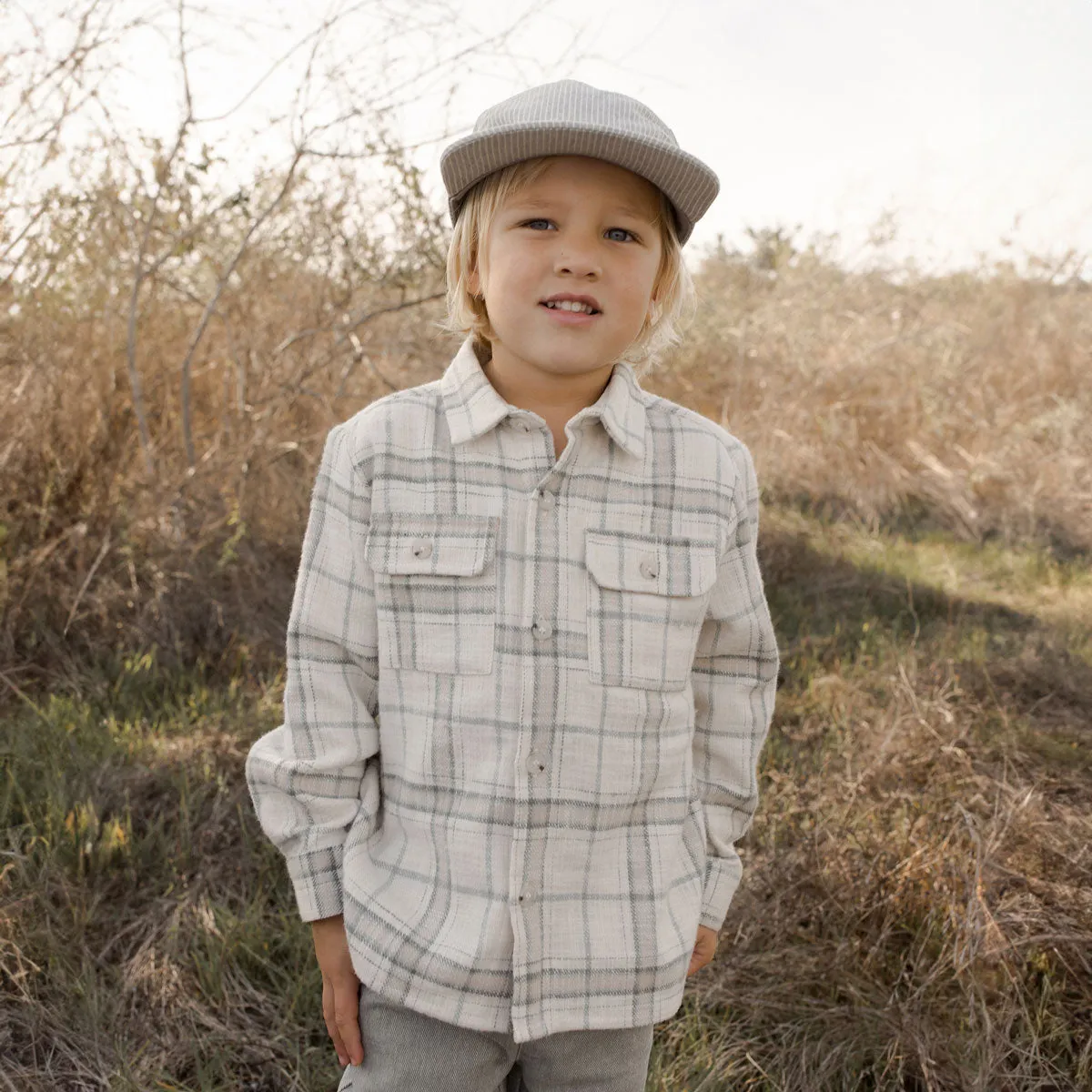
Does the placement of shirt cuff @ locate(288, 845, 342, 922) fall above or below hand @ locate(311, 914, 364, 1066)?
above

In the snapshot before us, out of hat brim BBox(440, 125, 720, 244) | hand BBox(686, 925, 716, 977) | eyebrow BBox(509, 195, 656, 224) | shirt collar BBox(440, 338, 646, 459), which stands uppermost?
hat brim BBox(440, 125, 720, 244)

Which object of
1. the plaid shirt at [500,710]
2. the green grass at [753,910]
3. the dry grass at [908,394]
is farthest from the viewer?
the dry grass at [908,394]

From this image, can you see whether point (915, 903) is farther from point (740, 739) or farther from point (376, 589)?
point (376, 589)

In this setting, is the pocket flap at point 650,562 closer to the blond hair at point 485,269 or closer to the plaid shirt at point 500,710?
the plaid shirt at point 500,710

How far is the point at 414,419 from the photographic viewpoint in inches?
50.0

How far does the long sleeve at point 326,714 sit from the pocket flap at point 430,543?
29mm

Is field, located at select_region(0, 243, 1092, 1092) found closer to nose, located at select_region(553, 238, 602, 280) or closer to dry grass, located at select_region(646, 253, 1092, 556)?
dry grass, located at select_region(646, 253, 1092, 556)

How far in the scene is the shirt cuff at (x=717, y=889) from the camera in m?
1.33

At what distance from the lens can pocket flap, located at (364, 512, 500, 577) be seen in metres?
1.21

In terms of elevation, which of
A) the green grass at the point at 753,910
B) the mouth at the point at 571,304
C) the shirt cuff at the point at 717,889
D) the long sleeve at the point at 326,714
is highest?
the mouth at the point at 571,304

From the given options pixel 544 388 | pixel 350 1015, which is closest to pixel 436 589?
pixel 544 388

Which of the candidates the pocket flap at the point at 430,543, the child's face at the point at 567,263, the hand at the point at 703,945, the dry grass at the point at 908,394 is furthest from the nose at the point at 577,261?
the dry grass at the point at 908,394

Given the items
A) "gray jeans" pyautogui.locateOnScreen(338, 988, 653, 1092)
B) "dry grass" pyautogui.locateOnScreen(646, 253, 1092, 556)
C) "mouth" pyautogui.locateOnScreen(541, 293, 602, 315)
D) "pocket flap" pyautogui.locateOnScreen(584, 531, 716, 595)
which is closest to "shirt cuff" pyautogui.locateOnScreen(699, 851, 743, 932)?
"gray jeans" pyautogui.locateOnScreen(338, 988, 653, 1092)

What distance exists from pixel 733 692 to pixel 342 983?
0.60m
